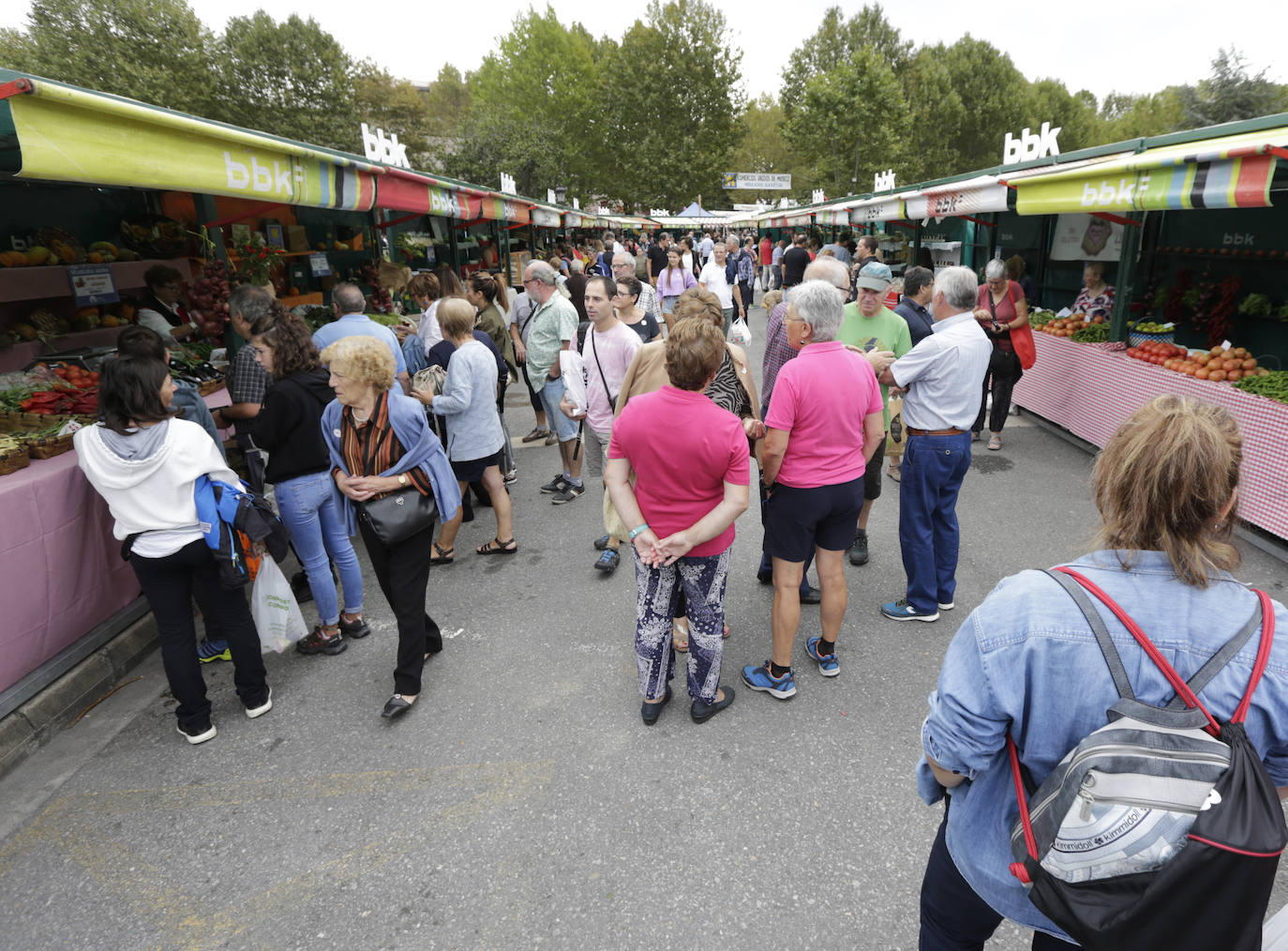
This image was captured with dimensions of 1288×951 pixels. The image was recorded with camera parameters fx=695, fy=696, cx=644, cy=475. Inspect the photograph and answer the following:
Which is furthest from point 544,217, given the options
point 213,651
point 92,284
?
point 213,651

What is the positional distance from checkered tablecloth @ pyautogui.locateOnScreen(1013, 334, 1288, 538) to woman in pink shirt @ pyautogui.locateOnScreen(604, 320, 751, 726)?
7.59 feet

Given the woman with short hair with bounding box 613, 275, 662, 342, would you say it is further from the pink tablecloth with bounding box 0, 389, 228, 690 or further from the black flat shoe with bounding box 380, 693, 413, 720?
the pink tablecloth with bounding box 0, 389, 228, 690

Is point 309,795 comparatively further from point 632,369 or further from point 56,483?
point 632,369

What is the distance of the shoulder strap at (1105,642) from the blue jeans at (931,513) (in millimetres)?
2621

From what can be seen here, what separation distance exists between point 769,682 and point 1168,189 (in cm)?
445

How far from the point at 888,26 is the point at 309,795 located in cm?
5233

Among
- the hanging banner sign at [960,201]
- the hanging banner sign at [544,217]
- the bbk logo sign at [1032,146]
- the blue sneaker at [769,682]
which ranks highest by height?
the bbk logo sign at [1032,146]

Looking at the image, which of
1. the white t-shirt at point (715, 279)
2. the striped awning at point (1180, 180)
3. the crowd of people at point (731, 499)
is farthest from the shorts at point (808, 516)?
the white t-shirt at point (715, 279)

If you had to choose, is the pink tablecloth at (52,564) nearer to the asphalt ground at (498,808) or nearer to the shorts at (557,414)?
the asphalt ground at (498,808)

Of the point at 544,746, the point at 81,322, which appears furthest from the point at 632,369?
the point at 81,322

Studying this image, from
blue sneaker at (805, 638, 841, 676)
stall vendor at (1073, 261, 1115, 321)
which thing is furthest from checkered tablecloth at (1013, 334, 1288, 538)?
blue sneaker at (805, 638, 841, 676)

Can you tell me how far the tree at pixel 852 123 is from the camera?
113ft

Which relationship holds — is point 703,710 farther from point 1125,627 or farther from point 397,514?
point 1125,627

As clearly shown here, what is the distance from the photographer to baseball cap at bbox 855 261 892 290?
412 centimetres
